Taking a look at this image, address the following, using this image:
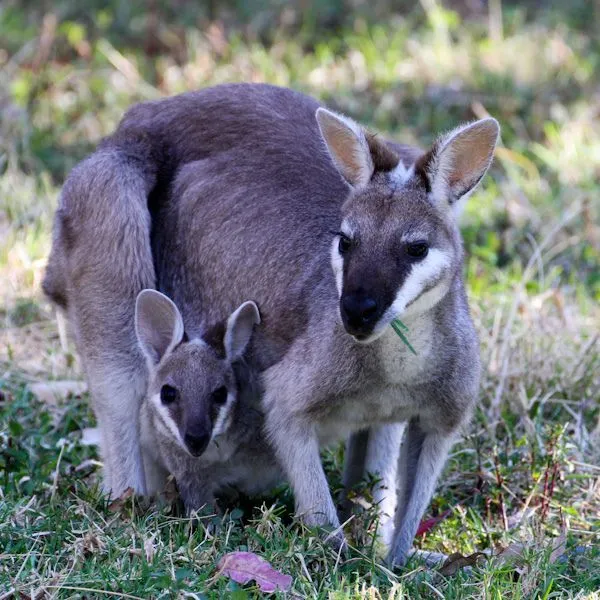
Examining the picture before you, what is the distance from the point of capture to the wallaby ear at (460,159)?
3.88 m

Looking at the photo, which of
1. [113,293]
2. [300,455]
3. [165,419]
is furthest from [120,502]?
[113,293]

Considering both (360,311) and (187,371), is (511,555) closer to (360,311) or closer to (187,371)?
(360,311)

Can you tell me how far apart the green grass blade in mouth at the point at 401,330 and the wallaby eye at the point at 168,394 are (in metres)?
0.88

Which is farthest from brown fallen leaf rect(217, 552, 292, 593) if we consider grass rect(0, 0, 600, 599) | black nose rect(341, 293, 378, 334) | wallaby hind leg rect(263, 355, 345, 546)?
black nose rect(341, 293, 378, 334)

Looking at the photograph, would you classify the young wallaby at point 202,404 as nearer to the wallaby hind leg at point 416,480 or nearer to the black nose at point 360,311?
the wallaby hind leg at point 416,480

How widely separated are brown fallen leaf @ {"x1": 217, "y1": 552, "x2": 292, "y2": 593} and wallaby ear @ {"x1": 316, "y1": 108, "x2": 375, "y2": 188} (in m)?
1.22

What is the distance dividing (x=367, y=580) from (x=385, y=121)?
4.31 meters

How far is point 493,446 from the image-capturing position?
4.89 m

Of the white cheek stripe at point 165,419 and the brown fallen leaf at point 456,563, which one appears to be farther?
the white cheek stripe at point 165,419

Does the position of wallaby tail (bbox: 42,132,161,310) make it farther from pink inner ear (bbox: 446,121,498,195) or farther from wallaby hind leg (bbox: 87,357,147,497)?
pink inner ear (bbox: 446,121,498,195)

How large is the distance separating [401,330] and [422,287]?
0.66ft

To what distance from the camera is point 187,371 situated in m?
4.34

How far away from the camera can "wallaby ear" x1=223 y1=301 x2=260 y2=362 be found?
4.44 m

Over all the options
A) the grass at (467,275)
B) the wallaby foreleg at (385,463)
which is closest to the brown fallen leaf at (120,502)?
the grass at (467,275)
